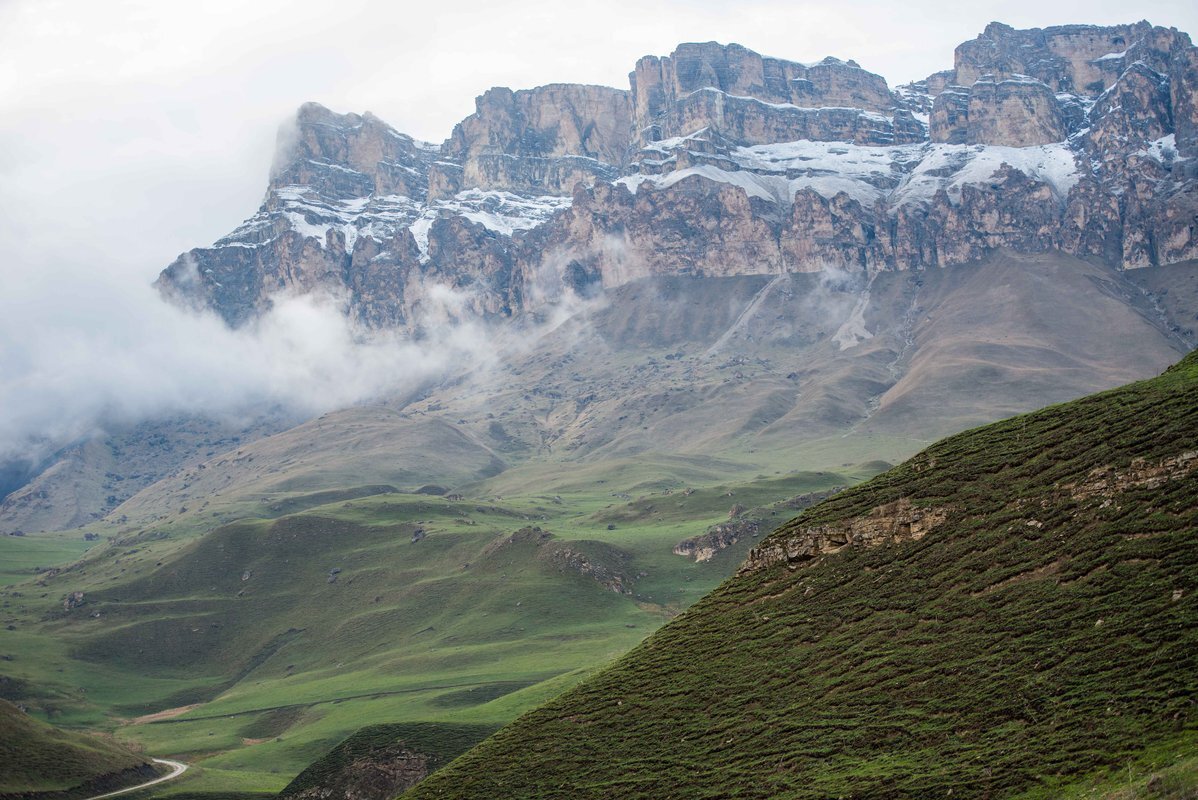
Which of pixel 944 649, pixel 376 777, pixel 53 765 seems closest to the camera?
pixel 944 649

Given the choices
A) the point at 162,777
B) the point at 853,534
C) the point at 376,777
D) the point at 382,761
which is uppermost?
the point at 853,534

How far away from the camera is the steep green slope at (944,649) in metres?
52.8

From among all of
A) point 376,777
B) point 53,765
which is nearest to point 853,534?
point 376,777

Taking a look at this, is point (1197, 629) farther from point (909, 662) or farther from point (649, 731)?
point (649, 731)

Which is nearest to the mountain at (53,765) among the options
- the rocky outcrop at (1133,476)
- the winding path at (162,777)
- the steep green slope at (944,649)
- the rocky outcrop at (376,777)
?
the winding path at (162,777)

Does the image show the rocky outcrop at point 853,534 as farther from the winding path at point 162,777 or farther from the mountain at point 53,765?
the mountain at point 53,765

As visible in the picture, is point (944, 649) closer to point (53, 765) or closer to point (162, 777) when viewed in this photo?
point (53, 765)

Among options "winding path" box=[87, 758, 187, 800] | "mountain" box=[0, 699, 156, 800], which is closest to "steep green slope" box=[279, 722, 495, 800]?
→ "winding path" box=[87, 758, 187, 800]

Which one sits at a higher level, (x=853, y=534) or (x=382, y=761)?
(x=853, y=534)

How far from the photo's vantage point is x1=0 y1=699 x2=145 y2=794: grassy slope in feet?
443

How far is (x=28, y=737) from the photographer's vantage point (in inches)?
5669

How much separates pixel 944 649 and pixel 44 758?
115 metres

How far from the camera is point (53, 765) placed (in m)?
140

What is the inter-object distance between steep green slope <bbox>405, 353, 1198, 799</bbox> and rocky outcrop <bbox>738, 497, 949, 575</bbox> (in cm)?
14
